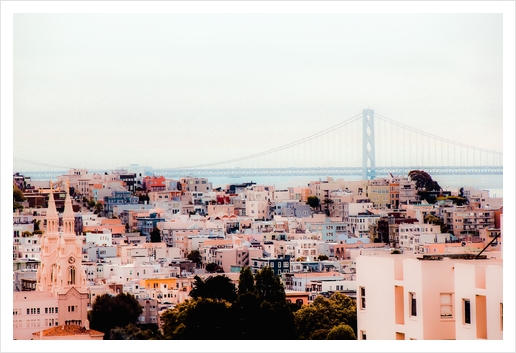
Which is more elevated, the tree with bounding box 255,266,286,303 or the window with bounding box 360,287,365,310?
the window with bounding box 360,287,365,310

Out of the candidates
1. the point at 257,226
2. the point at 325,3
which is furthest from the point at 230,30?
the point at 325,3

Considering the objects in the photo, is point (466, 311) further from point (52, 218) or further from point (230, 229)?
point (230, 229)

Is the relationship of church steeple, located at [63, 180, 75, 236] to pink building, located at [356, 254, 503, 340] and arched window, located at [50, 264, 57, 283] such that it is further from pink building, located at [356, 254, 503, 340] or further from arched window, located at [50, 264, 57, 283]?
pink building, located at [356, 254, 503, 340]

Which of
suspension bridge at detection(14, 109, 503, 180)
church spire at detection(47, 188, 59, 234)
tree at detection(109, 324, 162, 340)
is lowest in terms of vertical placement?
tree at detection(109, 324, 162, 340)

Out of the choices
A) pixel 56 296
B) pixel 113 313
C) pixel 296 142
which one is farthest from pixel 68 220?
pixel 113 313

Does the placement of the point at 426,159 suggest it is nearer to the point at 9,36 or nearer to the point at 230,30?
the point at 230,30

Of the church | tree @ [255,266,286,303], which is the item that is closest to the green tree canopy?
tree @ [255,266,286,303]

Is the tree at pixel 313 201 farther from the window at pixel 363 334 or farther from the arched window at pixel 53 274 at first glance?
the window at pixel 363 334
